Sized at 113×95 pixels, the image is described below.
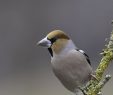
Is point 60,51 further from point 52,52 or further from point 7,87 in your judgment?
point 7,87

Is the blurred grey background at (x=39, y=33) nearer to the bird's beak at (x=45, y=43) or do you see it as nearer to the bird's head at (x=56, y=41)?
the bird's head at (x=56, y=41)

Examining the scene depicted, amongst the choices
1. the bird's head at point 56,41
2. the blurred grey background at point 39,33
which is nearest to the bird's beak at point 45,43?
the bird's head at point 56,41

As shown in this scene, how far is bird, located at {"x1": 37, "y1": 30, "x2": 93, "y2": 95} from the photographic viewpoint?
7.64 feet

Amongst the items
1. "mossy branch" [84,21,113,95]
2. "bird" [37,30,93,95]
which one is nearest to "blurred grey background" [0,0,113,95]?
"bird" [37,30,93,95]

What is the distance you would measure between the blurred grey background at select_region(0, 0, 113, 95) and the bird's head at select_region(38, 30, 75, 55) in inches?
142

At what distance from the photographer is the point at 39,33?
7.62m

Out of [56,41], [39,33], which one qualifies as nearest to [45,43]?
[56,41]

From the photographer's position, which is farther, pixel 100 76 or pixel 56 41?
pixel 56 41

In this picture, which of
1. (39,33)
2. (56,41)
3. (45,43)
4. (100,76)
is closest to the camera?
(100,76)

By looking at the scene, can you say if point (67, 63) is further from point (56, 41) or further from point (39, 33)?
point (39, 33)

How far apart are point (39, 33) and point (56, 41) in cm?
520

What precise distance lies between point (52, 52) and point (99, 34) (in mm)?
4504

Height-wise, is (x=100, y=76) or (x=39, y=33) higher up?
(x=100, y=76)

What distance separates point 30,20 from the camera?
8.20 metres
